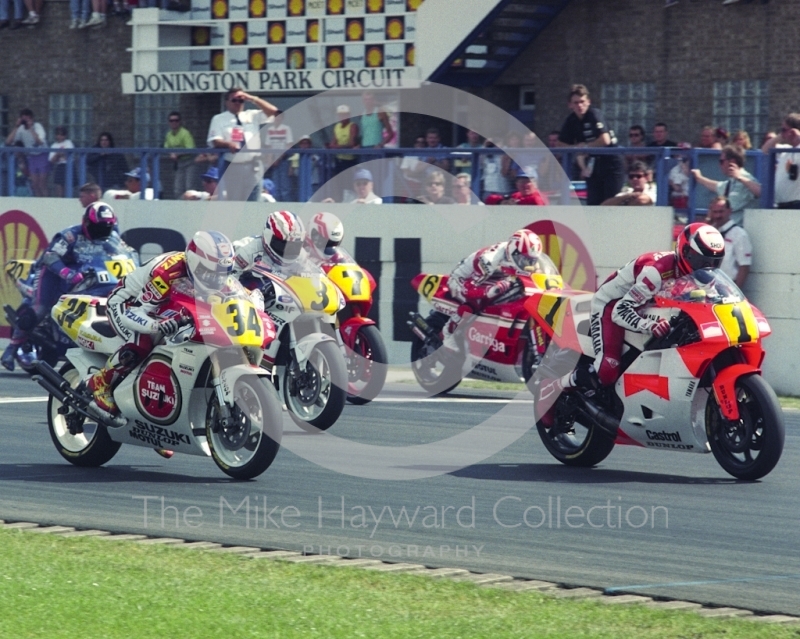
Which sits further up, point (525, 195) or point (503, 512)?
point (525, 195)

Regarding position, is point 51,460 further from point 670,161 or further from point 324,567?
point 670,161

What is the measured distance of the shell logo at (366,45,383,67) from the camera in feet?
83.3

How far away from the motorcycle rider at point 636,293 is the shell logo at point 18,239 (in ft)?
40.2

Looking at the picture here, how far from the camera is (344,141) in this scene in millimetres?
19859

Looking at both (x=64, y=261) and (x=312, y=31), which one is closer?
(x=64, y=261)

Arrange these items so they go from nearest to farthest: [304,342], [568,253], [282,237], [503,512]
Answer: [503,512], [304,342], [282,237], [568,253]

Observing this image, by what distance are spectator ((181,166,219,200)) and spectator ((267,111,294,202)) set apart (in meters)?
0.83

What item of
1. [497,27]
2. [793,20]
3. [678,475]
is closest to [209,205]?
[497,27]

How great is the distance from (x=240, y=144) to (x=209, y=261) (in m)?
9.99

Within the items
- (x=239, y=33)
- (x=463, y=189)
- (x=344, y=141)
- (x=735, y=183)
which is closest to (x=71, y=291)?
(x=463, y=189)

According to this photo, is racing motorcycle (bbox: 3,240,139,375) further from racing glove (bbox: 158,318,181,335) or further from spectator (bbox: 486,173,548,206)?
racing glove (bbox: 158,318,181,335)

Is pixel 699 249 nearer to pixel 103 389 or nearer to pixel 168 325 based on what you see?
pixel 168 325

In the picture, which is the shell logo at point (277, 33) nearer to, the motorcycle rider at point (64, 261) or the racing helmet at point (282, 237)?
the motorcycle rider at point (64, 261)

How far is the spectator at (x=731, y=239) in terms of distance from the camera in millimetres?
15508
